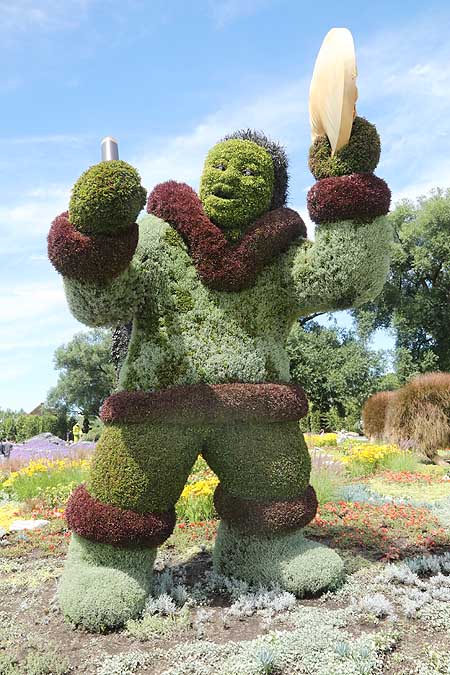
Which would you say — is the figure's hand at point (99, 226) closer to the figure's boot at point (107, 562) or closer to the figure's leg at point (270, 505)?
the figure's leg at point (270, 505)

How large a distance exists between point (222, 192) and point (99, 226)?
0.92 metres

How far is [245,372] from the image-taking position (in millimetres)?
3975

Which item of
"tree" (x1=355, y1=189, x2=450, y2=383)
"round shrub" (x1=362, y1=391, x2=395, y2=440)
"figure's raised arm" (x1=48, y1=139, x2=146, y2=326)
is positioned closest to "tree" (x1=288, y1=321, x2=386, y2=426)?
"tree" (x1=355, y1=189, x2=450, y2=383)

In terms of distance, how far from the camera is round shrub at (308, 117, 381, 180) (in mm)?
3967

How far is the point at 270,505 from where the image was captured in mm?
3967

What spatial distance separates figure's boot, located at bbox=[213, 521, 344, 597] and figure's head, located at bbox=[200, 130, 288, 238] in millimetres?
2061

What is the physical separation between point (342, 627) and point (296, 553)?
24.2 inches

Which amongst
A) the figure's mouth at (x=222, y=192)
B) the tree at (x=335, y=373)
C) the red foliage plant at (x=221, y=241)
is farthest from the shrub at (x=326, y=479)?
the tree at (x=335, y=373)

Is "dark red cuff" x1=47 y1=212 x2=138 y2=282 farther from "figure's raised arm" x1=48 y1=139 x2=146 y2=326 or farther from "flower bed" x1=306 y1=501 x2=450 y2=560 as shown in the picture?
"flower bed" x1=306 y1=501 x2=450 y2=560

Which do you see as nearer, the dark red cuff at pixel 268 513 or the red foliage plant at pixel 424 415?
the dark red cuff at pixel 268 513

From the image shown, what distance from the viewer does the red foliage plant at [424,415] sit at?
464 inches

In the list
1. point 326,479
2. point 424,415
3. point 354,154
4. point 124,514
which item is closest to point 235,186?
point 354,154

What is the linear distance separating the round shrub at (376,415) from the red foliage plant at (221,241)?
10.7 m

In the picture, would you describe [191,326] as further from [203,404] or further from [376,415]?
[376,415]
